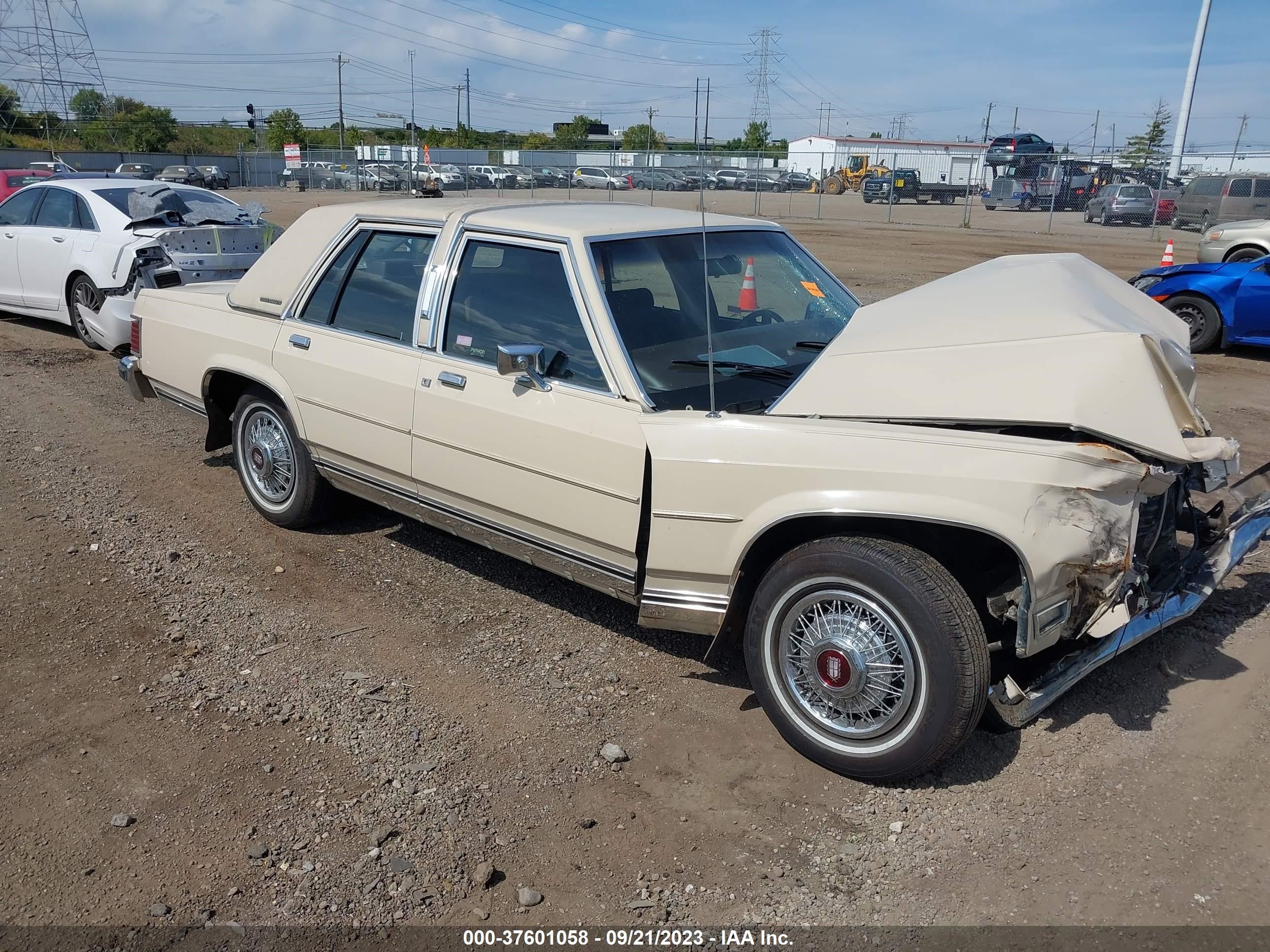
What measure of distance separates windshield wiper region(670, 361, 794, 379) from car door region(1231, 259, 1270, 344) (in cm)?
889

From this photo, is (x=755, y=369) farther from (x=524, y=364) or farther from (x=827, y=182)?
(x=827, y=182)

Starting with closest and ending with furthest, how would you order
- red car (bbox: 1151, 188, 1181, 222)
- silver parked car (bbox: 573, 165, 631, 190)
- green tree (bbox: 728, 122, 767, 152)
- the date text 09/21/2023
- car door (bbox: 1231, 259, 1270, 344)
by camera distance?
the date text 09/21/2023, car door (bbox: 1231, 259, 1270, 344), red car (bbox: 1151, 188, 1181, 222), silver parked car (bbox: 573, 165, 631, 190), green tree (bbox: 728, 122, 767, 152)

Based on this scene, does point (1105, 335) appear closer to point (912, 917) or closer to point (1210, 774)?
point (1210, 774)

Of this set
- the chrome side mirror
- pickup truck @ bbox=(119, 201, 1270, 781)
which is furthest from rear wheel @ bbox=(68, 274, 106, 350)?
the chrome side mirror

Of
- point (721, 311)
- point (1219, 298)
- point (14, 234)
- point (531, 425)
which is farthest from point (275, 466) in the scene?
point (1219, 298)

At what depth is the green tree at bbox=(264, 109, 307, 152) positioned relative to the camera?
7800 cm

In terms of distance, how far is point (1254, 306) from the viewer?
10625mm

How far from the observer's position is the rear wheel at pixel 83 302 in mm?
10133

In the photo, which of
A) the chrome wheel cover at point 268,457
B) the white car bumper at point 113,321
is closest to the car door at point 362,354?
the chrome wheel cover at point 268,457

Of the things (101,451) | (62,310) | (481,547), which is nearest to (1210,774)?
(481,547)

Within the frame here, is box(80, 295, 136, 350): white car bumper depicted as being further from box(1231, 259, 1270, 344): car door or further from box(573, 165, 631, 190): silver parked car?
box(573, 165, 631, 190): silver parked car

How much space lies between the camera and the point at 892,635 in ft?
10.7

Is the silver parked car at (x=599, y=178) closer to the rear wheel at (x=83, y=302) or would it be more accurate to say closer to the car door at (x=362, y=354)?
the rear wheel at (x=83, y=302)

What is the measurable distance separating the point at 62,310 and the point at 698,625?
9.69 meters
